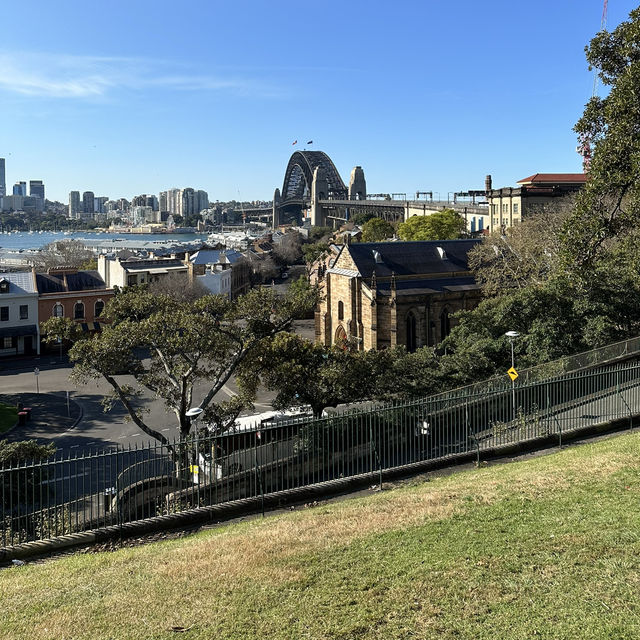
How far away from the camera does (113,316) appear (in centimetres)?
2350

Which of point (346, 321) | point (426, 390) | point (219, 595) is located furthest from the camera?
point (346, 321)

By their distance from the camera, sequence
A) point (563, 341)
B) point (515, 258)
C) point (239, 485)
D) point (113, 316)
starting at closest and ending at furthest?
point (239, 485) < point (113, 316) < point (563, 341) < point (515, 258)

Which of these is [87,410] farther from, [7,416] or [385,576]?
[385,576]

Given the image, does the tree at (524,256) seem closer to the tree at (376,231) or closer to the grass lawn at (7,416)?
the grass lawn at (7,416)

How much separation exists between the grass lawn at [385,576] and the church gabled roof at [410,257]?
37.3 metres

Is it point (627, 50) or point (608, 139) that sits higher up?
point (627, 50)

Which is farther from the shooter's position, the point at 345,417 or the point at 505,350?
the point at 505,350

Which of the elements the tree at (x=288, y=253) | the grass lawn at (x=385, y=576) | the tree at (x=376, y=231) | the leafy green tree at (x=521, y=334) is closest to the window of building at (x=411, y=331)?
the leafy green tree at (x=521, y=334)

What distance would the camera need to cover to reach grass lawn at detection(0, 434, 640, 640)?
838 centimetres

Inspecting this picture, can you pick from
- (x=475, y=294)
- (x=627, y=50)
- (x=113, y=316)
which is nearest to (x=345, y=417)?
(x=113, y=316)

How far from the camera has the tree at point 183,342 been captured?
2114 centimetres

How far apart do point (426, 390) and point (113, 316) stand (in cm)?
1314

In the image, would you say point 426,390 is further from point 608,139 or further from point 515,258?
point 515,258

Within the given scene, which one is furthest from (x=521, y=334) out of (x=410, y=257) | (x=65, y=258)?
(x=65, y=258)
